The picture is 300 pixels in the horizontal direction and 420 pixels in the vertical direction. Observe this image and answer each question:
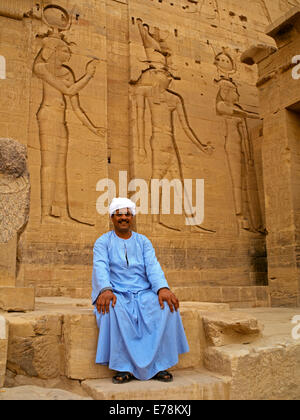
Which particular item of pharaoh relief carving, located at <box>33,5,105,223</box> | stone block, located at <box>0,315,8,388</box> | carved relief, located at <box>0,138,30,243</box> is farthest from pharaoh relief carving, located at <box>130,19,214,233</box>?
stone block, located at <box>0,315,8,388</box>

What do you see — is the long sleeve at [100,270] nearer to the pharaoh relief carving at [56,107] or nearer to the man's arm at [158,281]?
the man's arm at [158,281]

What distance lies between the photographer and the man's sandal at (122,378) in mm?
2633

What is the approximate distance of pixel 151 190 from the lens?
7992 millimetres

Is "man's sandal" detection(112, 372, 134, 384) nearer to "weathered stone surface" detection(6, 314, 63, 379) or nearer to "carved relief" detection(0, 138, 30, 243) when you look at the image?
"weathered stone surface" detection(6, 314, 63, 379)

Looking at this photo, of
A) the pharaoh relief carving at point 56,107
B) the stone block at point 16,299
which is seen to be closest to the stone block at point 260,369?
the stone block at point 16,299

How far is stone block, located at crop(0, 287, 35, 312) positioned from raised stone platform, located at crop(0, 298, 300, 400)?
0.14 metres

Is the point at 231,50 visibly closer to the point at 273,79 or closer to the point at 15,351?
the point at 273,79

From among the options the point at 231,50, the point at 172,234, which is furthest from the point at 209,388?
the point at 231,50

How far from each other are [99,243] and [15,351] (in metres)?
0.94

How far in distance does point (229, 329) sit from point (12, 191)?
6.69 ft

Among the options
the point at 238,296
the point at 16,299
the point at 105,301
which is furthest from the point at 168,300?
the point at 238,296

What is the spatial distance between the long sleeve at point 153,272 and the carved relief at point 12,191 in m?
1.06

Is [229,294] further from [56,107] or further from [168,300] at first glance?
[56,107]
